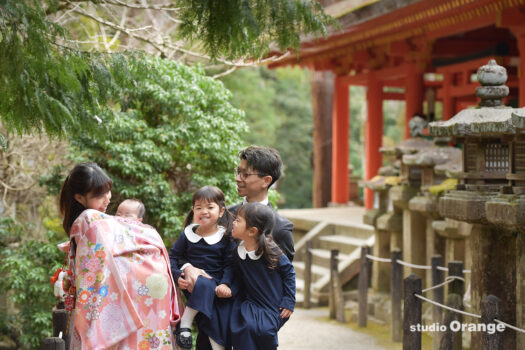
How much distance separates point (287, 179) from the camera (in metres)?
22.2

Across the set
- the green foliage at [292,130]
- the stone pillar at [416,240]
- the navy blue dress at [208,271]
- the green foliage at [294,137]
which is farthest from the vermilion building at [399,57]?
the green foliage at [294,137]

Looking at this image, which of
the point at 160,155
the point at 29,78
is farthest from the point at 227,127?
the point at 29,78

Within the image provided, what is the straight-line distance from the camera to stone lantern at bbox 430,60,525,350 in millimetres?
4574

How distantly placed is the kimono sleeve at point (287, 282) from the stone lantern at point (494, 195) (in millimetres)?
1743

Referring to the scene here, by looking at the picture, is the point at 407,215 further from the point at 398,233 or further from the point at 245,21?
the point at 245,21

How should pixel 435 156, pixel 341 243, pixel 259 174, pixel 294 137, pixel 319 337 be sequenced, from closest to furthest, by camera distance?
pixel 259 174 < pixel 435 156 < pixel 319 337 < pixel 341 243 < pixel 294 137

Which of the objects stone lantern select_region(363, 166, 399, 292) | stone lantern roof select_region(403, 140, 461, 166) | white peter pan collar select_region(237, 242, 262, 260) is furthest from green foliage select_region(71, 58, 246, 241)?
stone lantern select_region(363, 166, 399, 292)

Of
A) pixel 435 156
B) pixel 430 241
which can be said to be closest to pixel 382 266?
pixel 430 241

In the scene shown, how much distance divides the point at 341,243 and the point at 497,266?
562 centimetres

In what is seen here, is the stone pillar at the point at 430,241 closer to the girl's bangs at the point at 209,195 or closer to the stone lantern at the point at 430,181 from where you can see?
the stone lantern at the point at 430,181

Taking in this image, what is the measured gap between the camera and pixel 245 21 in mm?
3148

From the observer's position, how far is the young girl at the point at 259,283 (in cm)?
330

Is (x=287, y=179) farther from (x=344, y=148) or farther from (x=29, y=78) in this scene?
(x=29, y=78)

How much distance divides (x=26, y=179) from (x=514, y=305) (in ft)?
16.9
